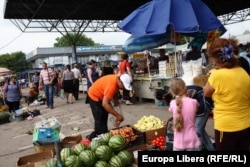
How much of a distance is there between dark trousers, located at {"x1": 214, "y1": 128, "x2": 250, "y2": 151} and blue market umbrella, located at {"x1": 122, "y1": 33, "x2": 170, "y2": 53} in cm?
429

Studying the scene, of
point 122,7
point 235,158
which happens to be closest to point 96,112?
point 235,158

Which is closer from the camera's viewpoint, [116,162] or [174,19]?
[116,162]

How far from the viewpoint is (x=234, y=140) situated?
294 centimetres

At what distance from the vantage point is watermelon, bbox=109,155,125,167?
4259 millimetres

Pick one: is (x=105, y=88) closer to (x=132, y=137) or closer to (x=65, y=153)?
(x=132, y=137)

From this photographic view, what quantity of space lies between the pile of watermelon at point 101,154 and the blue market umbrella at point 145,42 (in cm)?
310

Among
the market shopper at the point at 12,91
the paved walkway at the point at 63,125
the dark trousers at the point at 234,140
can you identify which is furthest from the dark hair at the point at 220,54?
the market shopper at the point at 12,91

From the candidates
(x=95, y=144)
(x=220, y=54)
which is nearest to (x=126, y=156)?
(x=95, y=144)

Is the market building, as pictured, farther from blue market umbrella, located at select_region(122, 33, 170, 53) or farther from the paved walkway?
blue market umbrella, located at select_region(122, 33, 170, 53)

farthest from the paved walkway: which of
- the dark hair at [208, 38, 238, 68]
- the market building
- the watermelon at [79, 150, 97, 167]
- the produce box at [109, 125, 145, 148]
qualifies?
the market building

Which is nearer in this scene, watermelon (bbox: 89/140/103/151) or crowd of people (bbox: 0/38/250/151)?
crowd of people (bbox: 0/38/250/151)

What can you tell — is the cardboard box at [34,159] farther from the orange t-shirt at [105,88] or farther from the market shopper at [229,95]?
the market shopper at [229,95]

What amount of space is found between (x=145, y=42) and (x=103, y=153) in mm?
3526

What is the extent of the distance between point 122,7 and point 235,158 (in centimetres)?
2027
